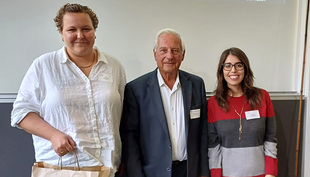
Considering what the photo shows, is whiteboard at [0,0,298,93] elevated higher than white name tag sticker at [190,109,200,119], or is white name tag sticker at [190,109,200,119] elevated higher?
whiteboard at [0,0,298,93]

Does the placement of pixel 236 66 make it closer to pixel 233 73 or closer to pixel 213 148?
pixel 233 73

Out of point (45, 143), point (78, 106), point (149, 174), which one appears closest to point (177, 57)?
point (78, 106)

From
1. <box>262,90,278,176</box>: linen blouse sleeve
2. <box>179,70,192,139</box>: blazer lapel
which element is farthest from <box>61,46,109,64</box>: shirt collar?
<box>262,90,278,176</box>: linen blouse sleeve

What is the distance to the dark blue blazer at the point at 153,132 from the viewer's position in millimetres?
1397

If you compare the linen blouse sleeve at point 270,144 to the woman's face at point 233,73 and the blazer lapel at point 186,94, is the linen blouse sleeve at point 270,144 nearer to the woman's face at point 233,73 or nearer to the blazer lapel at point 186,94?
the woman's face at point 233,73

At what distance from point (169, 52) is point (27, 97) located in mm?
862

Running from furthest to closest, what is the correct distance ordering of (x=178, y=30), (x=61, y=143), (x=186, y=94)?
(x=178, y=30)
(x=186, y=94)
(x=61, y=143)

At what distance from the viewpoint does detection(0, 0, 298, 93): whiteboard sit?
1.84 m

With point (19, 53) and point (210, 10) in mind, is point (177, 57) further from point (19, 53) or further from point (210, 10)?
point (19, 53)

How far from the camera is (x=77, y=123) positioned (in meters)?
1.24

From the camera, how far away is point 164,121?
1.38 m

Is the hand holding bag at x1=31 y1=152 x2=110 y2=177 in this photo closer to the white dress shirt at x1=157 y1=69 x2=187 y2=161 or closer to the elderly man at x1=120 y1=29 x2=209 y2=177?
the elderly man at x1=120 y1=29 x2=209 y2=177

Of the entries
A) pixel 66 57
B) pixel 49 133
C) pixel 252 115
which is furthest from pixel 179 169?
pixel 66 57

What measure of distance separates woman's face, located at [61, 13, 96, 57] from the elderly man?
409mm
